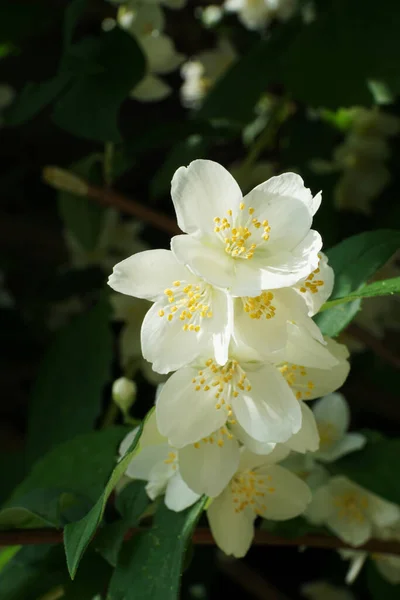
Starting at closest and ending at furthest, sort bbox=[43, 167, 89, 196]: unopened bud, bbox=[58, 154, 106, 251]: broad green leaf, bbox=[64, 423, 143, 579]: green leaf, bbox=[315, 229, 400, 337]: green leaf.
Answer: bbox=[64, 423, 143, 579]: green leaf, bbox=[315, 229, 400, 337]: green leaf, bbox=[43, 167, 89, 196]: unopened bud, bbox=[58, 154, 106, 251]: broad green leaf

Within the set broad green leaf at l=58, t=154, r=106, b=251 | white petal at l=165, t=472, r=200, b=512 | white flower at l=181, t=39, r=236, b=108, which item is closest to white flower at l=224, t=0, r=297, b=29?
white flower at l=181, t=39, r=236, b=108

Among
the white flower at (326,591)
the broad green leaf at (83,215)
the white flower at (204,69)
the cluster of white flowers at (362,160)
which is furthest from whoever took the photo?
the white flower at (326,591)

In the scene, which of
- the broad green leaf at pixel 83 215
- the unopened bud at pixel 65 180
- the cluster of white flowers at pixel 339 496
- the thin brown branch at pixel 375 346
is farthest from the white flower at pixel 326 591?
the unopened bud at pixel 65 180

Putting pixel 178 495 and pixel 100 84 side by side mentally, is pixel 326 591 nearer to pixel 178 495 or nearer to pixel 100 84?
pixel 178 495

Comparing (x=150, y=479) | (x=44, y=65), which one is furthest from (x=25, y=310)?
(x=150, y=479)

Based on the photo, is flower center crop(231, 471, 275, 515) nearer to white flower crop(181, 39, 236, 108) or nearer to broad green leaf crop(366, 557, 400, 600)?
broad green leaf crop(366, 557, 400, 600)

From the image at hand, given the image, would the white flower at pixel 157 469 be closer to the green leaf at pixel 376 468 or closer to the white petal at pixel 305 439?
the white petal at pixel 305 439

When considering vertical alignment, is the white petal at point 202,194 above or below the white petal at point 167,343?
above

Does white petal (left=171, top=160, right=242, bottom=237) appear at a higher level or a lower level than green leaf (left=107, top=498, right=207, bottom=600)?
higher
